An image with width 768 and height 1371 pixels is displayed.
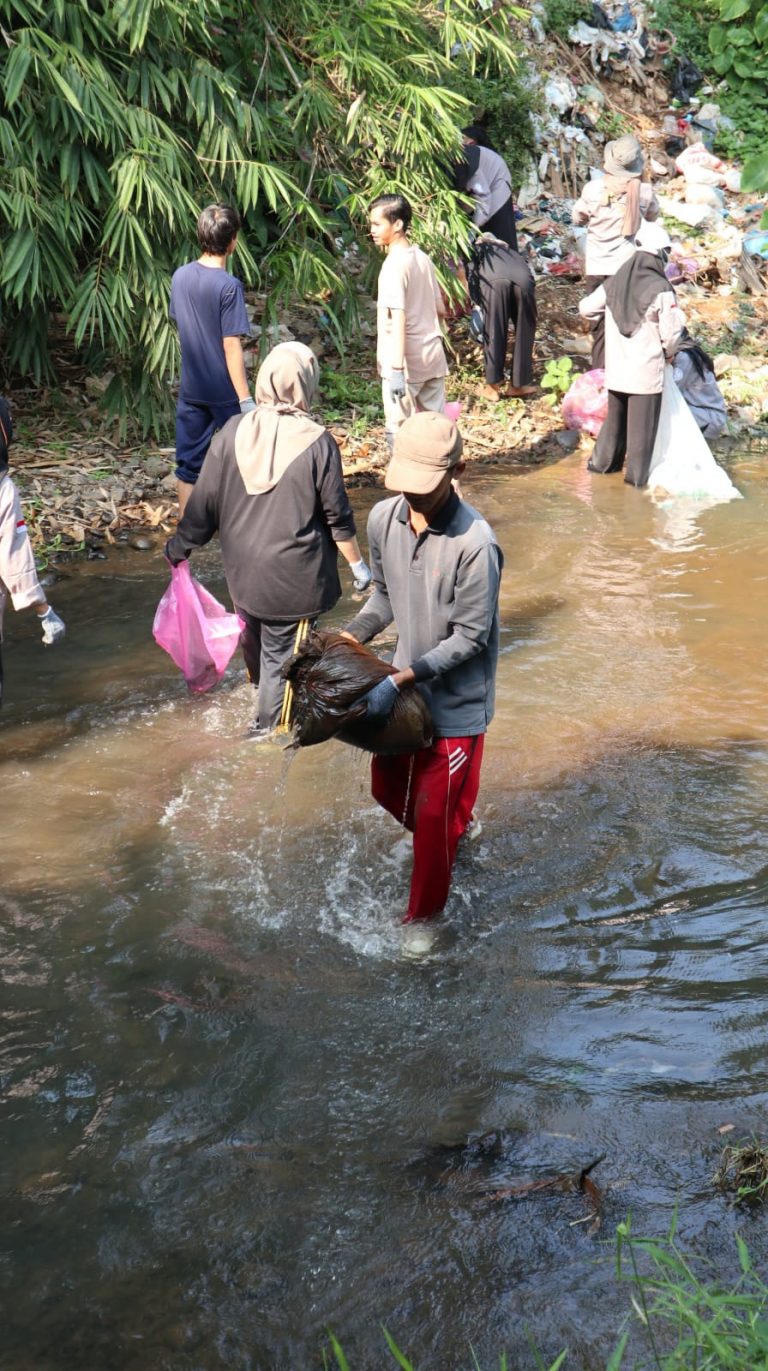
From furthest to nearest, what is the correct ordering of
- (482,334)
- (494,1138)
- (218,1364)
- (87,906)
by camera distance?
(482,334)
(87,906)
(494,1138)
(218,1364)

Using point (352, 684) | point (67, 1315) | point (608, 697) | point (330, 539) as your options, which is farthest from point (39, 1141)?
point (608, 697)

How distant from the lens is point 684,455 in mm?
8789

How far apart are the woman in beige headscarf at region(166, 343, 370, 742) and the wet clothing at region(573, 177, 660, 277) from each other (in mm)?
4805

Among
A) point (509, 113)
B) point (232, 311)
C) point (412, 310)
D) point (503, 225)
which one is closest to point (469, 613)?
point (232, 311)

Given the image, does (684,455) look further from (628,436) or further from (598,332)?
(598,332)

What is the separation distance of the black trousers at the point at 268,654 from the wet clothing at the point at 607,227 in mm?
4898

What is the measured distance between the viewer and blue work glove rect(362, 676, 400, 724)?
361cm

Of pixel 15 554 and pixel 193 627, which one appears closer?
pixel 15 554

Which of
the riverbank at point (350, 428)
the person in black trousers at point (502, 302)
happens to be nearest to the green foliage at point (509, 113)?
the riverbank at point (350, 428)

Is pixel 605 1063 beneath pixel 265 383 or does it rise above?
beneath

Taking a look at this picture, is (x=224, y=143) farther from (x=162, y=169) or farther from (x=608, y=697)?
(x=608, y=697)

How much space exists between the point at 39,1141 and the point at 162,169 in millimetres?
6653

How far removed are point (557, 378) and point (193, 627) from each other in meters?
5.86

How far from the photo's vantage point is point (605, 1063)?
11.7 ft
